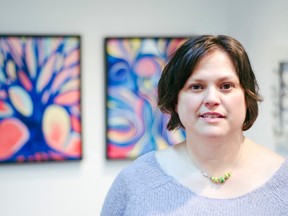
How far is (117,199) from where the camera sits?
1.24 meters

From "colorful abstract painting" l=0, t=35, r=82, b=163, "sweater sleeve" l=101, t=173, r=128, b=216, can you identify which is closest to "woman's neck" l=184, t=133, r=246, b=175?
"sweater sleeve" l=101, t=173, r=128, b=216

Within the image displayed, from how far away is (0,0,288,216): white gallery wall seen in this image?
2.03 m

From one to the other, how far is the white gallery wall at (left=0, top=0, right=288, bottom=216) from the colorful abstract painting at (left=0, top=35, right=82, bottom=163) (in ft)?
0.17

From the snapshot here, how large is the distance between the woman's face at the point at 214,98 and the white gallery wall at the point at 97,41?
1.05m

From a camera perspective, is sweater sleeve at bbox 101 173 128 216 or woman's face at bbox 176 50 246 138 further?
sweater sleeve at bbox 101 173 128 216

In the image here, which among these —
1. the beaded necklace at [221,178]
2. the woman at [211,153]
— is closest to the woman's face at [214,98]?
the woman at [211,153]

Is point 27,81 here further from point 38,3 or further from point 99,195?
point 99,195

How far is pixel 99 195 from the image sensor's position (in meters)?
2.09

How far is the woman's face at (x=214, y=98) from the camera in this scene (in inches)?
40.2

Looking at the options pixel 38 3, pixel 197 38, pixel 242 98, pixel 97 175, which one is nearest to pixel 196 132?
pixel 242 98

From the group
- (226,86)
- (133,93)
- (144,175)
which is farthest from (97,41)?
(226,86)

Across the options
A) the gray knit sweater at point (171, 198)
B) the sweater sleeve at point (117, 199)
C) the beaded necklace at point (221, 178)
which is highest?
the beaded necklace at point (221, 178)

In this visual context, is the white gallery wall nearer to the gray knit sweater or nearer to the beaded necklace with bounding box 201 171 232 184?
the gray knit sweater

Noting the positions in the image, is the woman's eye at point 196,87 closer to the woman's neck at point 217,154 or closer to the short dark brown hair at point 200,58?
the short dark brown hair at point 200,58
